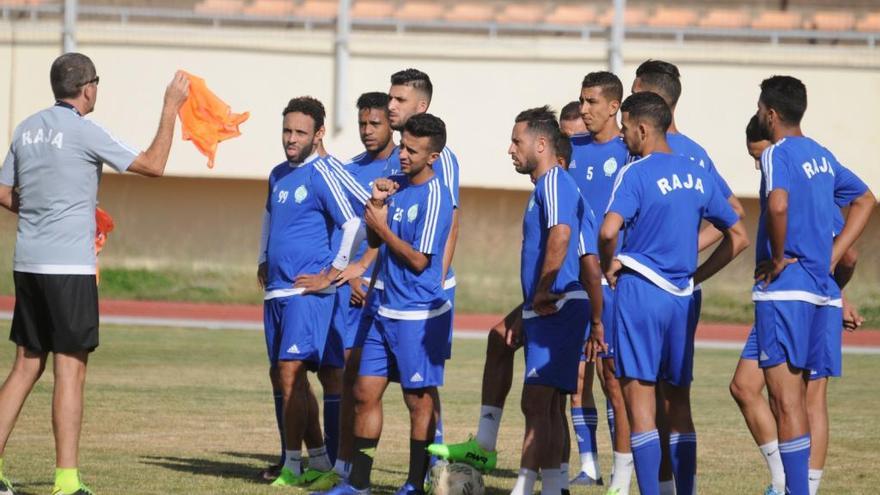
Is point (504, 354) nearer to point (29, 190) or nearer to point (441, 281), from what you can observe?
point (441, 281)

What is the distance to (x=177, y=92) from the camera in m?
8.30

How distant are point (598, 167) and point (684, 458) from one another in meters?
2.29

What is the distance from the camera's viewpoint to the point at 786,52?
84.8ft

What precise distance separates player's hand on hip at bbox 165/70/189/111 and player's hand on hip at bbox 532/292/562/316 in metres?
2.39

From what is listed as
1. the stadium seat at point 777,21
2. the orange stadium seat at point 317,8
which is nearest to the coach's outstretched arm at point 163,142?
the orange stadium seat at point 317,8

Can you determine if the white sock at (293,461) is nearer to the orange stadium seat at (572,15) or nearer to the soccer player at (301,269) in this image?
the soccer player at (301,269)

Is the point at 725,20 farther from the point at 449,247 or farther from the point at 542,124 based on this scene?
the point at 542,124

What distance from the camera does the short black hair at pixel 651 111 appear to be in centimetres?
789

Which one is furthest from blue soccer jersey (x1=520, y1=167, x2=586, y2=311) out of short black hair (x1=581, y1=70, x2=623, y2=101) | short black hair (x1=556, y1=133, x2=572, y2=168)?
short black hair (x1=581, y1=70, x2=623, y2=101)

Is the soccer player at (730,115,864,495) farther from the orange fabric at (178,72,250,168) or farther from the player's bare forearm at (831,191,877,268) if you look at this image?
the orange fabric at (178,72,250,168)

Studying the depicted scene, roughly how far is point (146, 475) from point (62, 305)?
68.0 inches

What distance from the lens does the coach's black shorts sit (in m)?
8.13

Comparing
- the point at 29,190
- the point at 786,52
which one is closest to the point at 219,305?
the point at 786,52

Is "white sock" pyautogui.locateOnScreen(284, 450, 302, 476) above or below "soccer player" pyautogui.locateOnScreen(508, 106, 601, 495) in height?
below
